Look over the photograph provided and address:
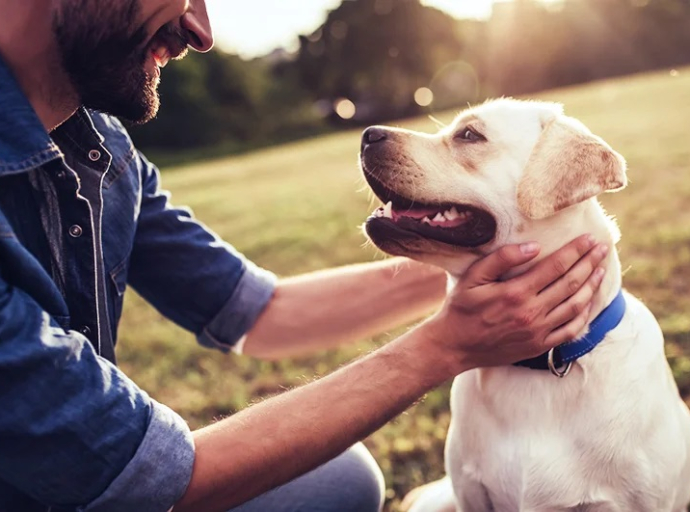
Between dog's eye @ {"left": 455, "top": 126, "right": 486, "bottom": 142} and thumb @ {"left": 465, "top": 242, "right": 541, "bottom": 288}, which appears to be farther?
dog's eye @ {"left": 455, "top": 126, "right": 486, "bottom": 142}

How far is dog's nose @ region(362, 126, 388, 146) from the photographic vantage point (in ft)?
9.04

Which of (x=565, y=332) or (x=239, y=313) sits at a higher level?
(x=565, y=332)

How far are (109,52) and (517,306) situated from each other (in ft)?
4.86

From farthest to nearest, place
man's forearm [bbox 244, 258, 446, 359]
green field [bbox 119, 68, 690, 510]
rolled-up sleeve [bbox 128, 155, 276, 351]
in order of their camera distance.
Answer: green field [bbox 119, 68, 690, 510]
man's forearm [bbox 244, 258, 446, 359]
rolled-up sleeve [bbox 128, 155, 276, 351]

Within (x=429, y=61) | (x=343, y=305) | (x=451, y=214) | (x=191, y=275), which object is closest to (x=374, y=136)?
(x=451, y=214)

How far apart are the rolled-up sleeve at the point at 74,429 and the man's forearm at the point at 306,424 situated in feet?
0.33

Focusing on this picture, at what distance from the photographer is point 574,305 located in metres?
2.32

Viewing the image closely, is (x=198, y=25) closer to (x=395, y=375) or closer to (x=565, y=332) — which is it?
(x=395, y=375)

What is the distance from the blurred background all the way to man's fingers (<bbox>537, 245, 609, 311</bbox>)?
41.0 inches

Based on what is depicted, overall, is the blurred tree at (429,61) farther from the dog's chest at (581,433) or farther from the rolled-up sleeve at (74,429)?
the rolled-up sleeve at (74,429)

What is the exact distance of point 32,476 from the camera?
1846 millimetres

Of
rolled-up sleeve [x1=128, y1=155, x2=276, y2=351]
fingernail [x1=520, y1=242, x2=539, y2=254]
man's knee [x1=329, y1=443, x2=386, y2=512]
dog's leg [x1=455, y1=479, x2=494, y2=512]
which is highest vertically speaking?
fingernail [x1=520, y1=242, x2=539, y2=254]

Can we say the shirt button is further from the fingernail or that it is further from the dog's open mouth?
the fingernail

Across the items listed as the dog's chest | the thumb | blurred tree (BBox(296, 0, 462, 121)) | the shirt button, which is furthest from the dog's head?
blurred tree (BBox(296, 0, 462, 121))
